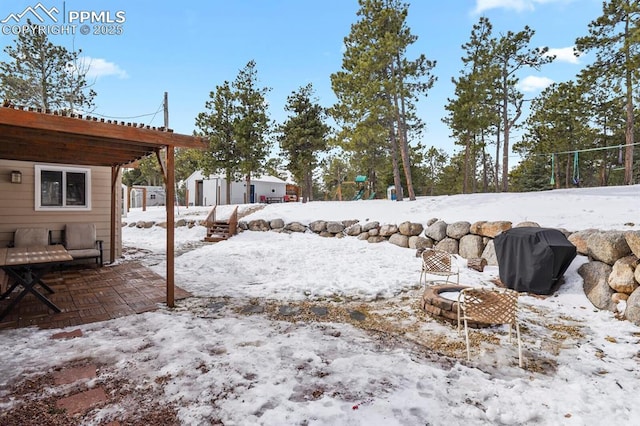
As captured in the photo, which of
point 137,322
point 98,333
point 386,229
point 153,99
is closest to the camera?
point 98,333

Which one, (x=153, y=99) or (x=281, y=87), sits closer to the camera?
(x=153, y=99)

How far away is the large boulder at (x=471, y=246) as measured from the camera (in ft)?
22.3

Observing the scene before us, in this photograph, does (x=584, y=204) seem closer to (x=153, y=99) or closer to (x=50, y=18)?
(x=153, y=99)

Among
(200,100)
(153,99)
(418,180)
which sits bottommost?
(418,180)

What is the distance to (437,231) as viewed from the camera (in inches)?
304

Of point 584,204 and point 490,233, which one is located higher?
point 584,204

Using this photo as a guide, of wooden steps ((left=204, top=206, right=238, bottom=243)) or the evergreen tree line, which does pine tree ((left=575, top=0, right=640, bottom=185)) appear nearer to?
the evergreen tree line

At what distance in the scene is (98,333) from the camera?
3287mm

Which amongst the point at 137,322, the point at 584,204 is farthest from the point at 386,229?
the point at 137,322

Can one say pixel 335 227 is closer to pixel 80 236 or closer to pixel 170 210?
pixel 170 210

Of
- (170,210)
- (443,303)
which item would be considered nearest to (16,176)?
(170,210)

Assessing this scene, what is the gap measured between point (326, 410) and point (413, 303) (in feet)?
8.88

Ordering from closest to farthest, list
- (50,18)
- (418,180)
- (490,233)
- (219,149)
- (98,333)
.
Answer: (98,333) → (490,233) → (50,18) → (219,149) → (418,180)

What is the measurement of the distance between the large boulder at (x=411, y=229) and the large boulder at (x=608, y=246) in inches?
146
